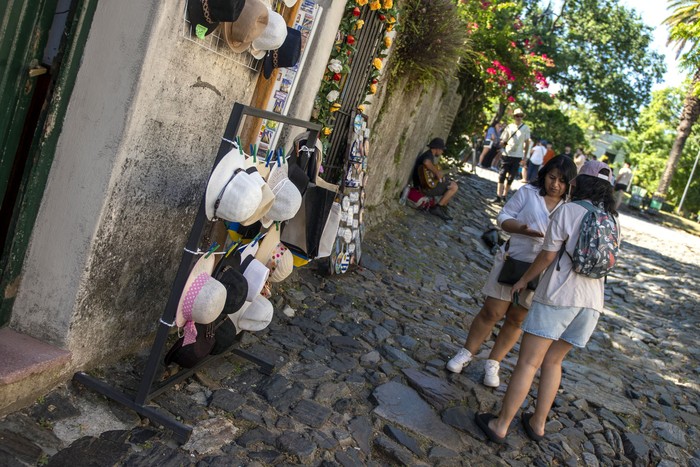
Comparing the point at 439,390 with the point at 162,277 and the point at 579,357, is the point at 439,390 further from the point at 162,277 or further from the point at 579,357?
the point at 579,357

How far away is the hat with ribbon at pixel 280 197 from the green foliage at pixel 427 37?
4994 mm

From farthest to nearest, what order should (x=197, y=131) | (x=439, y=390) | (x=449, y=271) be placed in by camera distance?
1. (x=449, y=271)
2. (x=439, y=390)
3. (x=197, y=131)

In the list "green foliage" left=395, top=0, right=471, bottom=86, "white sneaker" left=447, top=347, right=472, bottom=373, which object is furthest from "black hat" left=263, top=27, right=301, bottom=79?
"green foliage" left=395, top=0, right=471, bottom=86

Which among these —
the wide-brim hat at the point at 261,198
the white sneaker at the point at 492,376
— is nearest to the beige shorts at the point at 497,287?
the white sneaker at the point at 492,376

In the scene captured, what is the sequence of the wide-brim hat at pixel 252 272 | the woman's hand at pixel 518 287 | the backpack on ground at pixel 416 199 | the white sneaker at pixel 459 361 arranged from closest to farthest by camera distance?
the wide-brim hat at pixel 252 272 < the woman's hand at pixel 518 287 < the white sneaker at pixel 459 361 < the backpack on ground at pixel 416 199

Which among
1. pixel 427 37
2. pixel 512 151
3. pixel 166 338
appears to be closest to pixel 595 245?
pixel 166 338

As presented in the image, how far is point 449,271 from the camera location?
30.9ft

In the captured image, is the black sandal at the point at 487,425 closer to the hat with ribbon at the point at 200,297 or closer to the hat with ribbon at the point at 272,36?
the hat with ribbon at the point at 200,297

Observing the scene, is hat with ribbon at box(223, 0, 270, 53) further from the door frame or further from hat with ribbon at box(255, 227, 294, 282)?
hat with ribbon at box(255, 227, 294, 282)

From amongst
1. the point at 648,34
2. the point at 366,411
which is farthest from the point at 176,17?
the point at 648,34

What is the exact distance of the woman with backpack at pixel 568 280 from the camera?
14.5 feet

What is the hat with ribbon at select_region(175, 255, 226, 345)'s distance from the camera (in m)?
3.54

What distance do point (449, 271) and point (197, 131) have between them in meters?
5.84

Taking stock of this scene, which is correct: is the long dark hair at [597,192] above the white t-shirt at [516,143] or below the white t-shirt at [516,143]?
below
